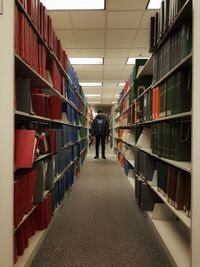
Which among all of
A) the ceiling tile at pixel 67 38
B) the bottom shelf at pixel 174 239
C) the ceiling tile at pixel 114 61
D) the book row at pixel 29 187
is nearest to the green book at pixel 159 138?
the bottom shelf at pixel 174 239

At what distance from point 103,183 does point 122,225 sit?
195 cm

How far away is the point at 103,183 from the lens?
4535 mm

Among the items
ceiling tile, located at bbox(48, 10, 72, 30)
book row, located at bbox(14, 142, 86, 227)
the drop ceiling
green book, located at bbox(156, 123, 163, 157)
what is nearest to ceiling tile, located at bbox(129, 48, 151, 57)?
the drop ceiling

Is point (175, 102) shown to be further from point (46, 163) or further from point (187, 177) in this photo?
point (46, 163)

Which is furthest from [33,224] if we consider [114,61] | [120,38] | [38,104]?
[114,61]

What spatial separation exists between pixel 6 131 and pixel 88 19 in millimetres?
3098

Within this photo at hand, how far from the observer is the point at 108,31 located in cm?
446

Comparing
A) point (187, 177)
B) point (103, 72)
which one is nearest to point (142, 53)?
point (103, 72)

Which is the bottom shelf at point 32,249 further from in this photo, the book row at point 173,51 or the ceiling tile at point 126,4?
the ceiling tile at point 126,4

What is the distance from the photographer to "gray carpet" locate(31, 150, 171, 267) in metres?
1.89

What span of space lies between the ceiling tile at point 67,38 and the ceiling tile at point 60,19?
173 mm

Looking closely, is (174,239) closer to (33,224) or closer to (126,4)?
(33,224)

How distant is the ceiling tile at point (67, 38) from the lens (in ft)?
14.7

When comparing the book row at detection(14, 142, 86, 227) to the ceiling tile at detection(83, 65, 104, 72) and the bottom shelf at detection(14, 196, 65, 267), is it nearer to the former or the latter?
the bottom shelf at detection(14, 196, 65, 267)
